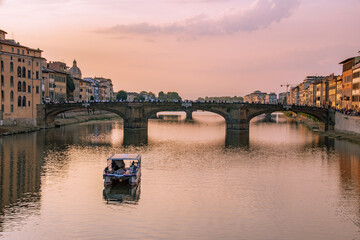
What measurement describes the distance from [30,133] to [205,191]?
62821 millimetres

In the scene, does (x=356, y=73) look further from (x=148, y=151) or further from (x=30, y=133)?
(x=30, y=133)

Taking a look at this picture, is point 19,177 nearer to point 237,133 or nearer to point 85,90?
point 237,133

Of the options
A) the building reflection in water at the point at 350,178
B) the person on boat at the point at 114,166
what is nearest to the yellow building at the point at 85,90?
the building reflection in water at the point at 350,178

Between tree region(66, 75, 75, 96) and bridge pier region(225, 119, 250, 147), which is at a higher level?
tree region(66, 75, 75, 96)

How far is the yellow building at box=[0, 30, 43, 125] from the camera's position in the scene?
90250 millimetres

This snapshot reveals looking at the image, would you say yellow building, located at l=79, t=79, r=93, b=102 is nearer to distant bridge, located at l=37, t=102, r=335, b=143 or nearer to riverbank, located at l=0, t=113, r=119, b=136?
riverbank, located at l=0, t=113, r=119, b=136

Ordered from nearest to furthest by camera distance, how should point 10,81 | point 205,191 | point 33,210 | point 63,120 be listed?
point 33,210 < point 205,191 < point 10,81 < point 63,120

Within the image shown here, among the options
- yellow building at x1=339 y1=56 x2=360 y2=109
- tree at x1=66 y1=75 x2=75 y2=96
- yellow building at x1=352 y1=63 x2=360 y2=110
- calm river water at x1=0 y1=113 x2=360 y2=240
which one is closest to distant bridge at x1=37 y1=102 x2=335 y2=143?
yellow building at x1=352 y1=63 x2=360 y2=110

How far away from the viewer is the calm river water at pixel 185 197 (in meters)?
30.0

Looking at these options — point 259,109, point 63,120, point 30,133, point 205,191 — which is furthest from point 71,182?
point 63,120

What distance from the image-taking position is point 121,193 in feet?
132

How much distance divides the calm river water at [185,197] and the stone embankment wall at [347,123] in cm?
1969

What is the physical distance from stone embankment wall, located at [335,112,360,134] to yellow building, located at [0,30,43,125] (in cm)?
7082

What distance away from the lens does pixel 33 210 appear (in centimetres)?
3397
